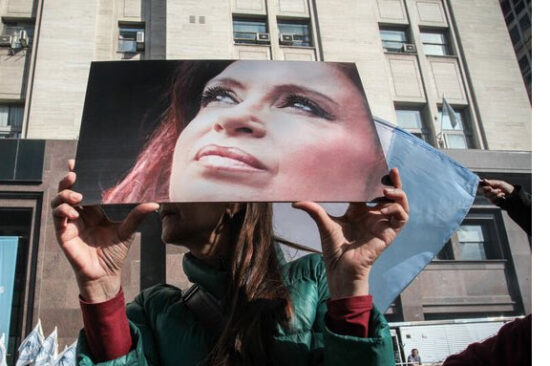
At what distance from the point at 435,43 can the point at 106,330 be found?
20.3m

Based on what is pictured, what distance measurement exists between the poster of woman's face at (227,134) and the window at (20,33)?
54.7 ft

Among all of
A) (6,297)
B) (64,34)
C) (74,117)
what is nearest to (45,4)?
(64,34)

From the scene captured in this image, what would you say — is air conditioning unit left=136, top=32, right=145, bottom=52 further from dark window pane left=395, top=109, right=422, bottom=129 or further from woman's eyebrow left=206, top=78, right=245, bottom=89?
woman's eyebrow left=206, top=78, right=245, bottom=89

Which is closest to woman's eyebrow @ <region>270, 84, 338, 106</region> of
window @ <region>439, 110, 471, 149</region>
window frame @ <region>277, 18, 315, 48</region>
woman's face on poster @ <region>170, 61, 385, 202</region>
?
woman's face on poster @ <region>170, 61, 385, 202</region>

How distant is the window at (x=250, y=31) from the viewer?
1786cm

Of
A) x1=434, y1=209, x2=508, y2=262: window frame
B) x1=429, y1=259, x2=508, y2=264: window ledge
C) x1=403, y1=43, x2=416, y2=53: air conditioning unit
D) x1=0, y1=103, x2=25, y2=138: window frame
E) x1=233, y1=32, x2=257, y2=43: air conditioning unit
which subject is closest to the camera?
x1=429, y1=259, x2=508, y2=264: window ledge

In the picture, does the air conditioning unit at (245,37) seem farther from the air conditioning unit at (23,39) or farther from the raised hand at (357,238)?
the raised hand at (357,238)

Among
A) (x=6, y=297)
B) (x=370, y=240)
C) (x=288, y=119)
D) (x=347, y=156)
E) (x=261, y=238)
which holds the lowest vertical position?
(x=370, y=240)

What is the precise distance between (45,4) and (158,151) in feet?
58.3

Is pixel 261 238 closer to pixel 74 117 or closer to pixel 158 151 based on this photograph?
pixel 158 151

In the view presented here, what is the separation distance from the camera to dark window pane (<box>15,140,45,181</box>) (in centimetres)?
1349

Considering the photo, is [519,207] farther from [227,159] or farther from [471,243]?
[471,243]

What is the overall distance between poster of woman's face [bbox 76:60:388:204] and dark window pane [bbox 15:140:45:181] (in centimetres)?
1291

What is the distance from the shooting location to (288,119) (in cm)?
209
